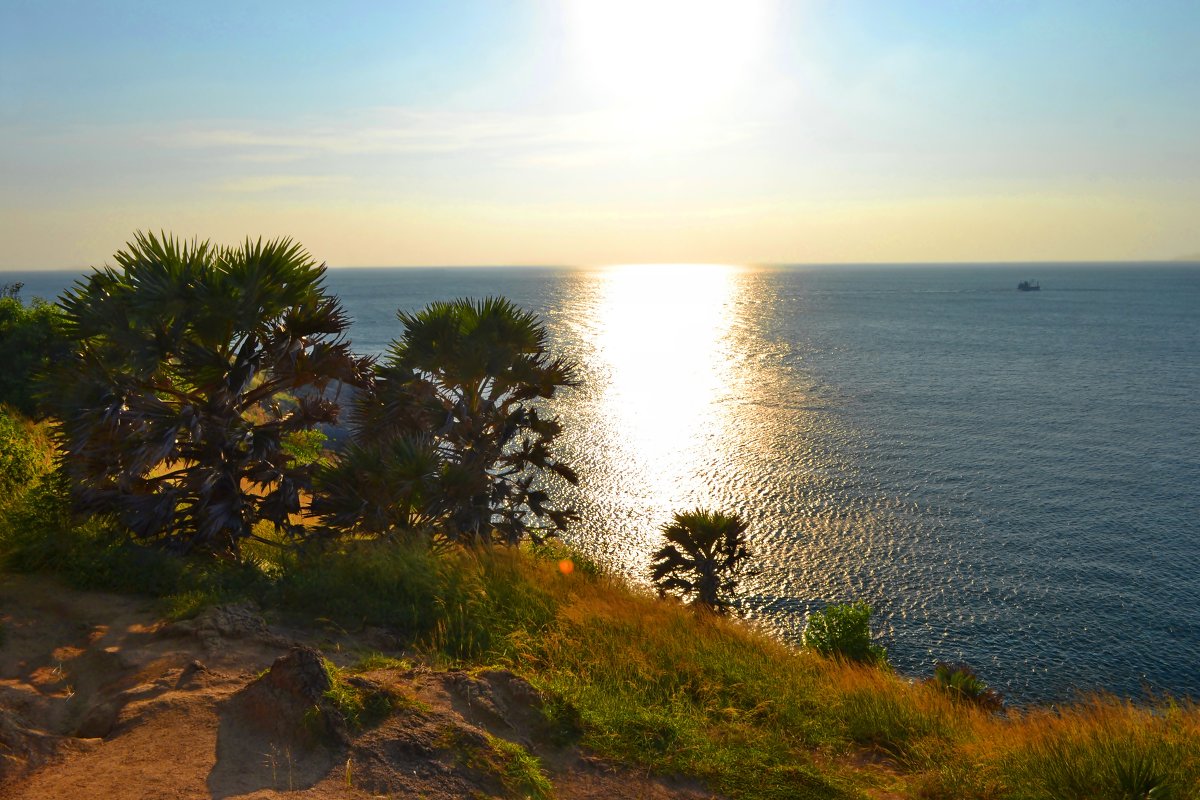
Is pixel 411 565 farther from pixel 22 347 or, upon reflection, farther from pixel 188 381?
pixel 22 347

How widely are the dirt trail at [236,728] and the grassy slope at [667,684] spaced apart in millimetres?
589

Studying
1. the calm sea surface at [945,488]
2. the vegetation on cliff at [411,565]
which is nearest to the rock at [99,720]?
the vegetation on cliff at [411,565]

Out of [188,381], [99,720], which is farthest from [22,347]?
[99,720]

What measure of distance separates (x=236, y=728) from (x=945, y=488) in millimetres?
43337

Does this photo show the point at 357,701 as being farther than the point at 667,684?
No

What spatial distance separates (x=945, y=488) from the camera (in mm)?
43031

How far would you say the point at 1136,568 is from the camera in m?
32.2

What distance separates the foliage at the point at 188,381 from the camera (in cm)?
1086

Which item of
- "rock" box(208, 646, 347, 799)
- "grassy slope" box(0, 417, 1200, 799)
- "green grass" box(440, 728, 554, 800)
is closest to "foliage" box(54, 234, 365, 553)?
"grassy slope" box(0, 417, 1200, 799)

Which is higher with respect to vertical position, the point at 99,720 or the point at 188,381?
the point at 188,381

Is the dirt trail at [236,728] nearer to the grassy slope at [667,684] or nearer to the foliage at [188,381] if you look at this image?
the grassy slope at [667,684]

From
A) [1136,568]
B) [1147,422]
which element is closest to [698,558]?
[1136,568]

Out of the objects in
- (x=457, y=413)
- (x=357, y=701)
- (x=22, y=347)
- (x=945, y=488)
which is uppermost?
(x=22, y=347)

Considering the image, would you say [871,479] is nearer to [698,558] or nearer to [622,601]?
[698,558]
